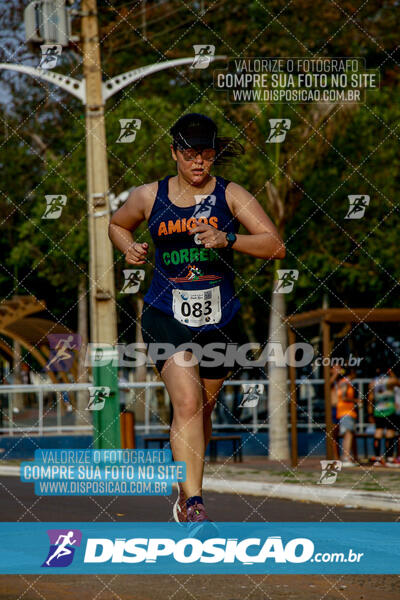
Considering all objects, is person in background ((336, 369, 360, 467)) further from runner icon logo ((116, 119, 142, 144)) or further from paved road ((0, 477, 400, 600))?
paved road ((0, 477, 400, 600))

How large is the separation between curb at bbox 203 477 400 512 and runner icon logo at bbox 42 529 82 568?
20.2ft

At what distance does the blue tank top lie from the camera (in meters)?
5.32

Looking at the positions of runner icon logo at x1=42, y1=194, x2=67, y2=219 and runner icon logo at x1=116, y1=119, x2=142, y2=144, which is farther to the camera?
runner icon logo at x1=42, y1=194, x2=67, y2=219

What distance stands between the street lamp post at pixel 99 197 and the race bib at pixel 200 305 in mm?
10990

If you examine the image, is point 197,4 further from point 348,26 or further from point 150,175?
point 150,175

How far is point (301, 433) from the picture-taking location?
2378cm

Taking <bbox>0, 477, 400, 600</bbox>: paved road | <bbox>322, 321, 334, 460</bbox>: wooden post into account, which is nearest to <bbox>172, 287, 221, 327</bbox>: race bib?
<bbox>0, 477, 400, 600</bbox>: paved road

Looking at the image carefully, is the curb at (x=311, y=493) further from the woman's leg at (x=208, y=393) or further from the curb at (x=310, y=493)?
the woman's leg at (x=208, y=393)

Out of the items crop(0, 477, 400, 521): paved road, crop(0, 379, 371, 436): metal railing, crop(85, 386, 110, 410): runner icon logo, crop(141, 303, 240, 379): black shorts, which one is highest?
crop(141, 303, 240, 379): black shorts

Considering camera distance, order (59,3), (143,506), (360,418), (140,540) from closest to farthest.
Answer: (140,540), (143,506), (59,3), (360,418)

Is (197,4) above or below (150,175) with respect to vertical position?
above

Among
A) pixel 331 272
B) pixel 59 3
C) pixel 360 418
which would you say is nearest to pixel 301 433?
pixel 360 418

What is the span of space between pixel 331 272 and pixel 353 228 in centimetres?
121

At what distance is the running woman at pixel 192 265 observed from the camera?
5.33 m
